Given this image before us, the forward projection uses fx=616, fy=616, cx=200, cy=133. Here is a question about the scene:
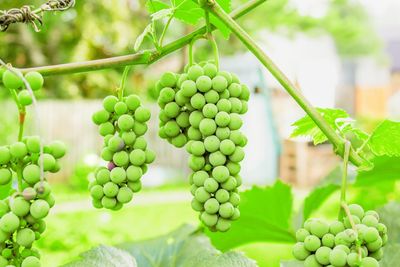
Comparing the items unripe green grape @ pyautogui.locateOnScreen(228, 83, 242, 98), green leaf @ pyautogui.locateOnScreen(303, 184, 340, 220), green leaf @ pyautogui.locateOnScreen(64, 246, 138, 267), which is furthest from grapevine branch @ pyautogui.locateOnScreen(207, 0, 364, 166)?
green leaf @ pyautogui.locateOnScreen(303, 184, 340, 220)

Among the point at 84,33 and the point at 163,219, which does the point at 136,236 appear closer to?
the point at 163,219

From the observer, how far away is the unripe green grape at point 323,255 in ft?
1.37

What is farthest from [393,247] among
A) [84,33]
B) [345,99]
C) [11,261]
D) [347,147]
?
[345,99]

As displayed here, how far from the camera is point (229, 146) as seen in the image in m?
0.49

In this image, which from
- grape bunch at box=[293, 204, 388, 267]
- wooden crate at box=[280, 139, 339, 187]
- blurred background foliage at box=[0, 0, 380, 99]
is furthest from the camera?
blurred background foliage at box=[0, 0, 380, 99]

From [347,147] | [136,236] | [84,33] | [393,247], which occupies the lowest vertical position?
[136,236]

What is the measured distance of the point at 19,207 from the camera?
1.35 feet

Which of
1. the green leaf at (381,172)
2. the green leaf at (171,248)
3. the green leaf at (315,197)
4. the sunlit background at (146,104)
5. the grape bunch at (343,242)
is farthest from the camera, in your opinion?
the sunlit background at (146,104)

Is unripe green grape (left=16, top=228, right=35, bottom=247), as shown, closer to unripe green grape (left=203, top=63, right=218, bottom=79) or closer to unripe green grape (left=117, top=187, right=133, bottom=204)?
unripe green grape (left=117, top=187, right=133, bottom=204)

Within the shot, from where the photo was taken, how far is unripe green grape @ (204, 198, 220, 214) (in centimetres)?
48

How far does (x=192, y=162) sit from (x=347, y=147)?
12 centimetres

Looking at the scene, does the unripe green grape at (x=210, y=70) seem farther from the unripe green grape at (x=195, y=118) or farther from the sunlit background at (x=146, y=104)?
the sunlit background at (x=146, y=104)

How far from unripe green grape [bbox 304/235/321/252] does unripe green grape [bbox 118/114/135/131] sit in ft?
0.57

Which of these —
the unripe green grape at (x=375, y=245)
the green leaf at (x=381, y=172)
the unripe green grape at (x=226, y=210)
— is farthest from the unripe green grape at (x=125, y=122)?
the green leaf at (x=381, y=172)
